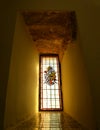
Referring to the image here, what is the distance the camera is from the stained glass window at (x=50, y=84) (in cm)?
410

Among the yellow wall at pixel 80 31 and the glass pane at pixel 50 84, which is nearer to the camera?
the yellow wall at pixel 80 31

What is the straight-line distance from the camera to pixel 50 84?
4.34 m

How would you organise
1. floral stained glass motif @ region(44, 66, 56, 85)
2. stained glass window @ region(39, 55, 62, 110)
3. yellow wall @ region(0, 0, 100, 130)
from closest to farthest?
yellow wall @ region(0, 0, 100, 130)
stained glass window @ region(39, 55, 62, 110)
floral stained glass motif @ region(44, 66, 56, 85)

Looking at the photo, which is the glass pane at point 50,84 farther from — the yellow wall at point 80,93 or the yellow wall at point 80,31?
the yellow wall at point 80,31

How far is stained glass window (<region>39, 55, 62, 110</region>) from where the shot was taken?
4099 mm

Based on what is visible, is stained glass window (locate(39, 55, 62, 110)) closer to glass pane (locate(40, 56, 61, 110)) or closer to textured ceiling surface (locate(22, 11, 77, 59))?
glass pane (locate(40, 56, 61, 110))

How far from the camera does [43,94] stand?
4184 millimetres

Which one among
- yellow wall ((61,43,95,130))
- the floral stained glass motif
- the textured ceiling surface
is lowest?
yellow wall ((61,43,95,130))

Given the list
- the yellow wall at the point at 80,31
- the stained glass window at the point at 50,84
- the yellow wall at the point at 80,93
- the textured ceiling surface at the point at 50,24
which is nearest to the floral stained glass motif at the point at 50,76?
the stained glass window at the point at 50,84

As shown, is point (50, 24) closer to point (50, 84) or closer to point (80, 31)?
point (80, 31)

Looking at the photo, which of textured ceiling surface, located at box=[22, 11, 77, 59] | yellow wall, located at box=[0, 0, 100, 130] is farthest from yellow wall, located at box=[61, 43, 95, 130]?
textured ceiling surface, located at box=[22, 11, 77, 59]

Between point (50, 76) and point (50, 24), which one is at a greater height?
point (50, 24)

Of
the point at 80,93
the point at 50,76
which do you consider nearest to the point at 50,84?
the point at 50,76

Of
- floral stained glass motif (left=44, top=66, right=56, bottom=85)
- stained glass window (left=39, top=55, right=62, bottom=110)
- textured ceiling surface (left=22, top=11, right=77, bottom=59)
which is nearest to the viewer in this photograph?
textured ceiling surface (left=22, top=11, right=77, bottom=59)
